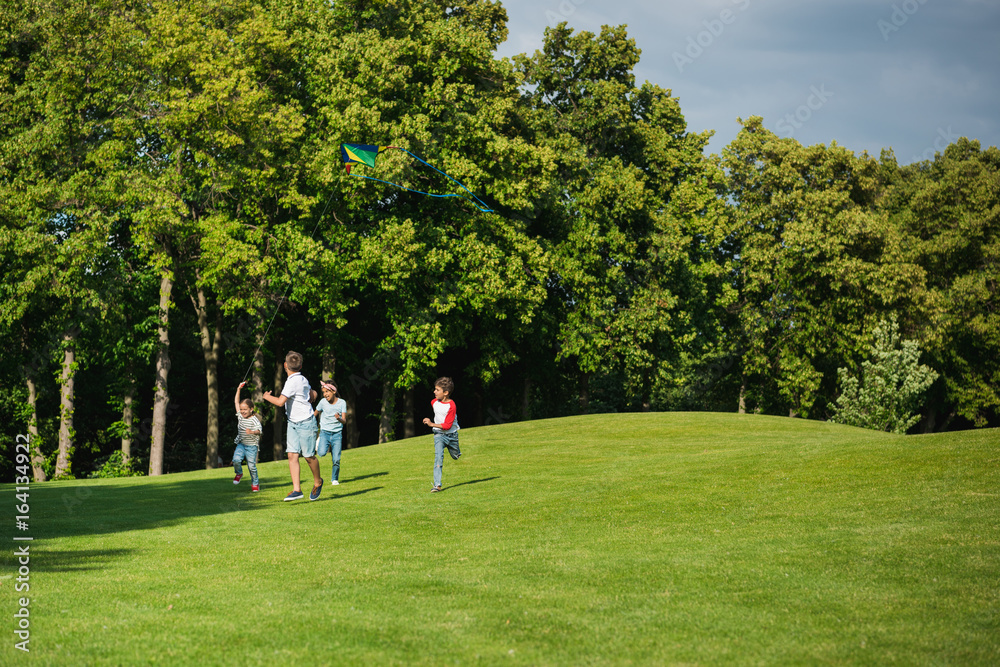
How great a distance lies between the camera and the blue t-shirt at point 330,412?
17672 mm

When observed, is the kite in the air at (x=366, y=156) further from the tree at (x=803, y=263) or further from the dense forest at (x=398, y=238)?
the tree at (x=803, y=263)

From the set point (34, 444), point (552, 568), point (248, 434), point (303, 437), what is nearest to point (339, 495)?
point (303, 437)

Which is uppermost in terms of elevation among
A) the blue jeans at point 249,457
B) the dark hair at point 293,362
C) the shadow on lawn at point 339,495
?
the dark hair at point 293,362

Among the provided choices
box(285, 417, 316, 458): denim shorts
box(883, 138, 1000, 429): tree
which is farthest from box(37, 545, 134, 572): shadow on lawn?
box(883, 138, 1000, 429): tree

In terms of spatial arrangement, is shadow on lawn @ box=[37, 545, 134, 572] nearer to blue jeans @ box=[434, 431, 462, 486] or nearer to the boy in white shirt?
the boy in white shirt

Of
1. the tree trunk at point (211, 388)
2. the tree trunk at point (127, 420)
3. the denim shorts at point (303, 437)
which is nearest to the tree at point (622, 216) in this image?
the tree trunk at point (211, 388)

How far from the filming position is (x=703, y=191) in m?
46.4

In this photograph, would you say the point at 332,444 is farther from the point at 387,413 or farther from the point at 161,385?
the point at 387,413

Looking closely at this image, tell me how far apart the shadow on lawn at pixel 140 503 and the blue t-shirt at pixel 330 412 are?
133cm

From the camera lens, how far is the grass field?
6516 millimetres

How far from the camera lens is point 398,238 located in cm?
3275

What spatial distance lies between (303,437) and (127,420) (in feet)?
80.7

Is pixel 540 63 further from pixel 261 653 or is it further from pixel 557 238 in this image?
pixel 261 653

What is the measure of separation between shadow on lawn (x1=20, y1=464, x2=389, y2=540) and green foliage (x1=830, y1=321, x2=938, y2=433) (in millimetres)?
29399
